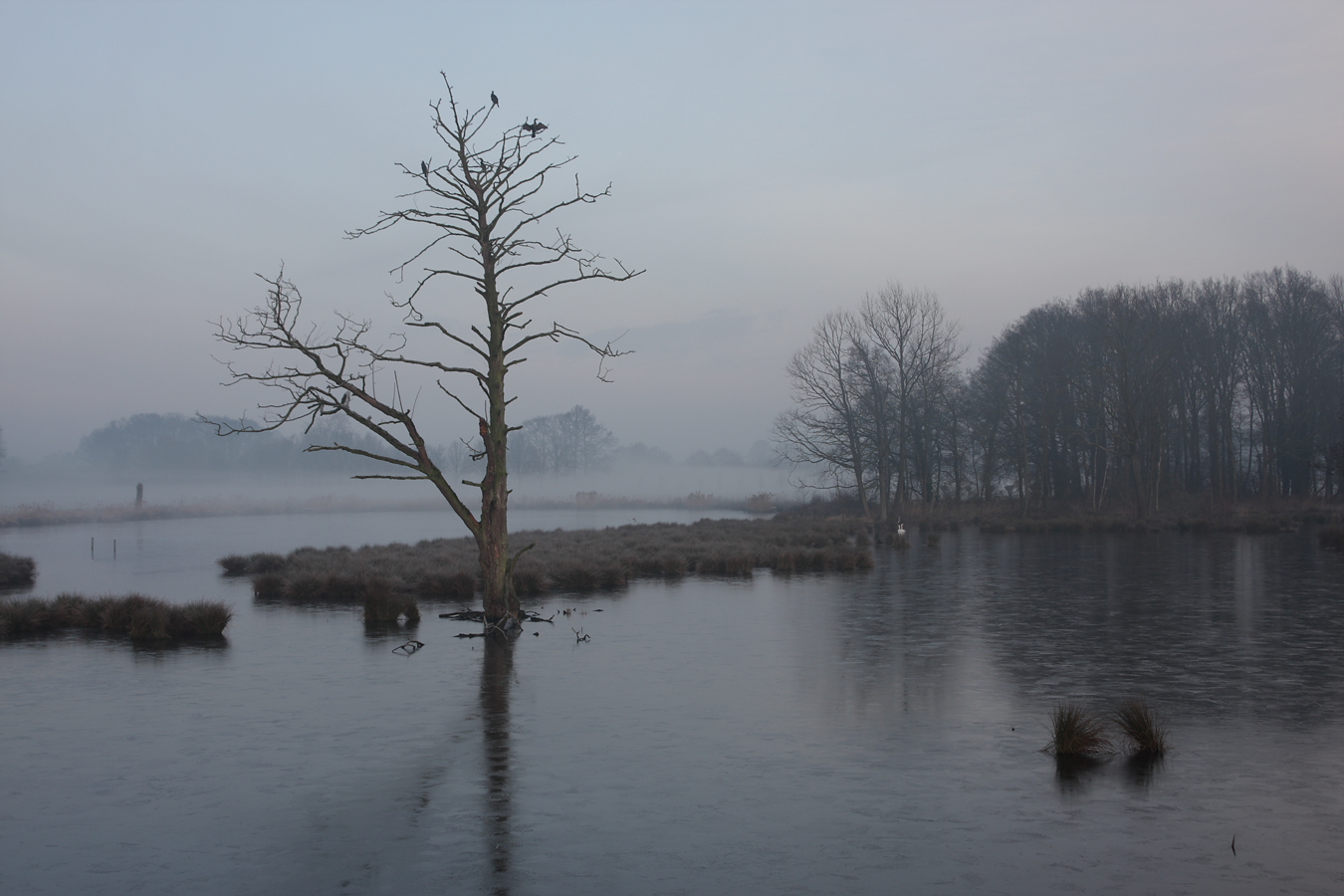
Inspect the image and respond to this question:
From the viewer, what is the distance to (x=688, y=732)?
9422 mm

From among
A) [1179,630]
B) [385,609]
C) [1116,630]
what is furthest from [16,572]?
[1179,630]

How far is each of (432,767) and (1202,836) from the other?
5823 mm

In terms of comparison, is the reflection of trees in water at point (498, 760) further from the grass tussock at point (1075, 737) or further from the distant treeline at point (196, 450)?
the distant treeline at point (196, 450)

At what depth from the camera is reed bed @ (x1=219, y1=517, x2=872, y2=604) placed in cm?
2191

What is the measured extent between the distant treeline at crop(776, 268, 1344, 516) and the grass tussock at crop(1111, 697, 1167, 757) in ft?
147

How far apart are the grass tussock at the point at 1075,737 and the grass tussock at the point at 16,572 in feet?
82.5

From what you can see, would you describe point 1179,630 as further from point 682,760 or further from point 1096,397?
point 1096,397

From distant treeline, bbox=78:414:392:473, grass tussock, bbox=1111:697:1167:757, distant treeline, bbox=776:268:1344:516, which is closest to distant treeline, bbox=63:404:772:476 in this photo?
distant treeline, bbox=78:414:392:473

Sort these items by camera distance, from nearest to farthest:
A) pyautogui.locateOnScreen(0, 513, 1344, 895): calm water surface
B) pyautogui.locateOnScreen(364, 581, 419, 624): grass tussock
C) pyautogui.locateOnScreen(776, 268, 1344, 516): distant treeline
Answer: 1. pyautogui.locateOnScreen(0, 513, 1344, 895): calm water surface
2. pyautogui.locateOnScreen(364, 581, 419, 624): grass tussock
3. pyautogui.locateOnScreen(776, 268, 1344, 516): distant treeline

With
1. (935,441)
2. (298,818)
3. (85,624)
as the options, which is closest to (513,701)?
(298,818)

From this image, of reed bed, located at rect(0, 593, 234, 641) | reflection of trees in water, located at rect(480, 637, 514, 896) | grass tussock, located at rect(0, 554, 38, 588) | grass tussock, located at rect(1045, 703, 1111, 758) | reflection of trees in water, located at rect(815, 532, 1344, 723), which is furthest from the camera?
grass tussock, located at rect(0, 554, 38, 588)

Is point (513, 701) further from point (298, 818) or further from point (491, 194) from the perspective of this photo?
point (491, 194)

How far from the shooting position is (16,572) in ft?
82.6

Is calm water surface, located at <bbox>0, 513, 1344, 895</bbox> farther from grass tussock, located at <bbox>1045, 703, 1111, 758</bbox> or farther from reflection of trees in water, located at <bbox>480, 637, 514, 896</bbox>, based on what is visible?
grass tussock, located at <bbox>1045, 703, 1111, 758</bbox>
